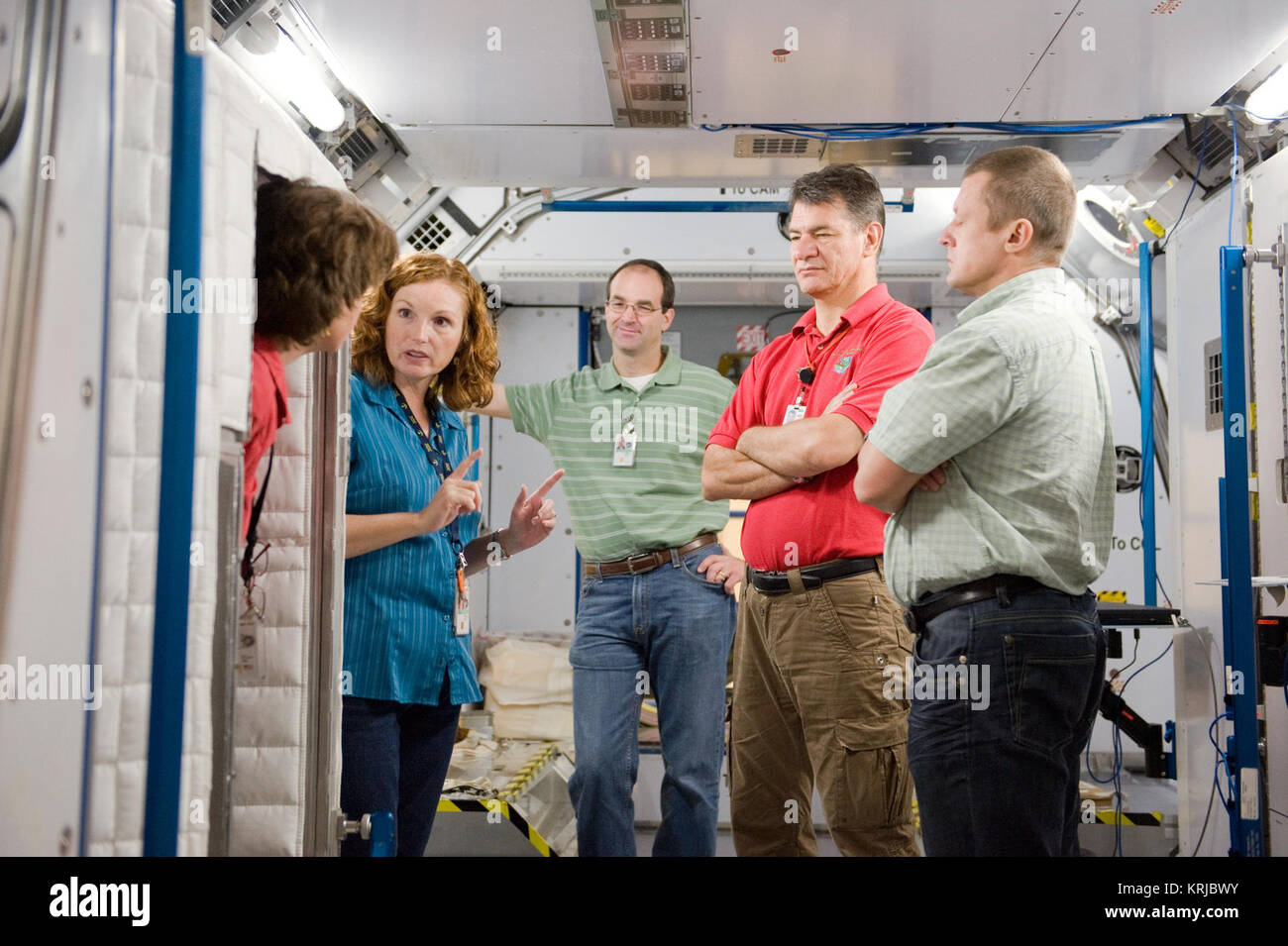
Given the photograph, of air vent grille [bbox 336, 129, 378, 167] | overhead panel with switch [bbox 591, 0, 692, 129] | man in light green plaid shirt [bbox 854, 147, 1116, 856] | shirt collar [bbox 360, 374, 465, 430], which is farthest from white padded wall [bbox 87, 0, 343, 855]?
air vent grille [bbox 336, 129, 378, 167]

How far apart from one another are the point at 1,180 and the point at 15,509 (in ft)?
1.58

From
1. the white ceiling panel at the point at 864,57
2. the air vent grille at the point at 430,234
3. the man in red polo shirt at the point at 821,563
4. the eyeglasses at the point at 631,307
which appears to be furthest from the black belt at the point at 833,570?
the air vent grille at the point at 430,234

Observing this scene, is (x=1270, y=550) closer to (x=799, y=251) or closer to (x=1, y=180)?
(x=799, y=251)

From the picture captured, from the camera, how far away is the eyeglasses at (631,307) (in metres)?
3.63

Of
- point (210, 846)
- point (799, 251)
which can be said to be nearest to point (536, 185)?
point (799, 251)

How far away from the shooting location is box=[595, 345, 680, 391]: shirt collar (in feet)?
11.9

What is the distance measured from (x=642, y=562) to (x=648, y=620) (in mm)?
190

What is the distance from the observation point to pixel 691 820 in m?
3.21

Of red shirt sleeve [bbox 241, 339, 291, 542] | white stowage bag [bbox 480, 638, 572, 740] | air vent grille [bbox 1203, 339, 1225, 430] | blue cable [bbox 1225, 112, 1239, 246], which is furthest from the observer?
white stowage bag [bbox 480, 638, 572, 740]

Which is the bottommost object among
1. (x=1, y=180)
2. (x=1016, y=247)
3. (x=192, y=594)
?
(x=192, y=594)

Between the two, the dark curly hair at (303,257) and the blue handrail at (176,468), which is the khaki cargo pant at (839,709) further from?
the blue handrail at (176,468)

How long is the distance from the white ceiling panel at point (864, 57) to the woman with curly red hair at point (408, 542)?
1.33 meters

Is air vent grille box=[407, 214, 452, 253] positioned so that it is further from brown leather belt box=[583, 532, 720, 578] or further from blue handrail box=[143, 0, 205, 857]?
blue handrail box=[143, 0, 205, 857]

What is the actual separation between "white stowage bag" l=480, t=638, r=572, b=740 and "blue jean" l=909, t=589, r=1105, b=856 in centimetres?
397
